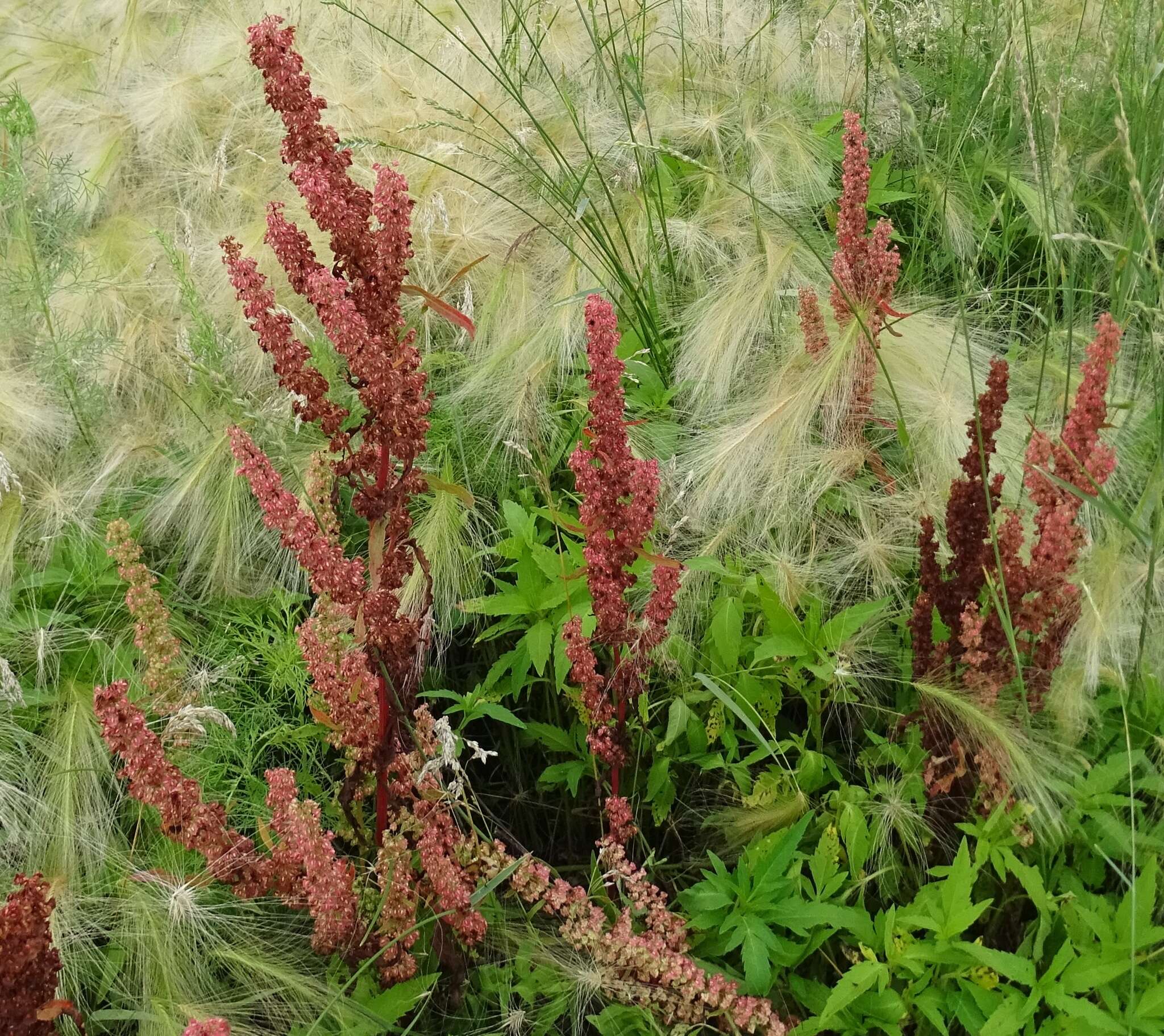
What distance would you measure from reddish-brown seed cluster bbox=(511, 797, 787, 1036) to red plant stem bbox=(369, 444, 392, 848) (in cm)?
23

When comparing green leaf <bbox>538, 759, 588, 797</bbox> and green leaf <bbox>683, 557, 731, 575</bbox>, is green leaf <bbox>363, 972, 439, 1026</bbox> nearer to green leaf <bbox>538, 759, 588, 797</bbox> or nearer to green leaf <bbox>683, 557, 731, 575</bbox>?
green leaf <bbox>538, 759, 588, 797</bbox>

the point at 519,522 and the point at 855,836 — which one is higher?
the point at 519,522

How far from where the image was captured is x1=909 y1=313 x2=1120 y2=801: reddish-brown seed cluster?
167 centimetres

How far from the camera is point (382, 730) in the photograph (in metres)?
1.71

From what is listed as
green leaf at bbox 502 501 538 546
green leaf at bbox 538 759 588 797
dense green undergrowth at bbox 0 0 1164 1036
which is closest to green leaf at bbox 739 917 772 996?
dense green undergrowth at bbox 0 0 1164 1036

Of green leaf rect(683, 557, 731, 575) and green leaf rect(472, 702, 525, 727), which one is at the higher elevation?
green leaf rect(683, 557, 731, 575)

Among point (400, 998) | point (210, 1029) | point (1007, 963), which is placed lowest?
point (400, 998)

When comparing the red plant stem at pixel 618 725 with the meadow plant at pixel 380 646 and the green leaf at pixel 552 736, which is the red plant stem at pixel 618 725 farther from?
the green leaf at pixel 552 736

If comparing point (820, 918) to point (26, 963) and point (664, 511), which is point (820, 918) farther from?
point (26, 963)

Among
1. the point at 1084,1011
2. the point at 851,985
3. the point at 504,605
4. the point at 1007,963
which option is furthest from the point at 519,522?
the point at 1084,1011

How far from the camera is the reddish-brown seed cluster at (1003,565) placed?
1.67 m

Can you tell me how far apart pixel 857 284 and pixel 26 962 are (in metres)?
1.84

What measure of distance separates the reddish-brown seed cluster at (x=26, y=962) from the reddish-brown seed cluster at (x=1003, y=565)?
52.1 inches

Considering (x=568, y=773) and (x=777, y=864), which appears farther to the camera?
(x=568, y=773)
